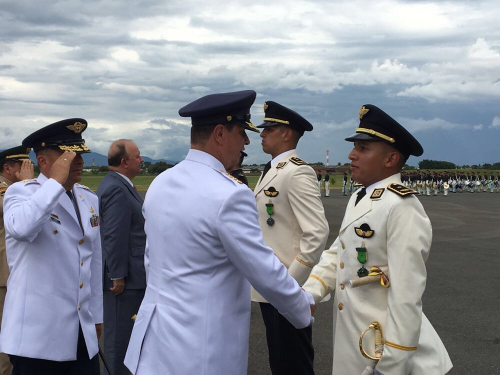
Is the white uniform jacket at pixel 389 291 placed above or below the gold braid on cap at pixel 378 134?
below

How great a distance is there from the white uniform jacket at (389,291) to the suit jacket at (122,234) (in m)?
1.97

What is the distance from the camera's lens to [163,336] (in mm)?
2355

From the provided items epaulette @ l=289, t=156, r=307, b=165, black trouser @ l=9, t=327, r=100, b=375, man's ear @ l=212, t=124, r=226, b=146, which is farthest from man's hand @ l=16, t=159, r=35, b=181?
man's ear @ l=212, t=124, r=226, b=146

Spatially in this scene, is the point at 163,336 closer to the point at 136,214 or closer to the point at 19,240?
the point at 19,240

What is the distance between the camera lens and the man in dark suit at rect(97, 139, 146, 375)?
452cm

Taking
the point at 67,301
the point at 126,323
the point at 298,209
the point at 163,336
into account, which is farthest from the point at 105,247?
the point at 163,336

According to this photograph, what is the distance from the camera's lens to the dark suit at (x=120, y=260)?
4.52m

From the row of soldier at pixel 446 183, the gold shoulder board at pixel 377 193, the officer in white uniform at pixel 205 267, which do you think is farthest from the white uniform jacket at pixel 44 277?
the row of soldier at pixel 446 183

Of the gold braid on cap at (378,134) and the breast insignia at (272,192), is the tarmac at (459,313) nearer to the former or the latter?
the breast insignia at (272,192)

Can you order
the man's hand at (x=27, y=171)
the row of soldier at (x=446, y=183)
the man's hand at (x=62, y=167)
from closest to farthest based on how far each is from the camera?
the man's hand at (x=62, y=167) < the man's hand at (x=27, y=171) < the row of soldier at (x=446, y=183)

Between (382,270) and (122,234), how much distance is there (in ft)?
8.35

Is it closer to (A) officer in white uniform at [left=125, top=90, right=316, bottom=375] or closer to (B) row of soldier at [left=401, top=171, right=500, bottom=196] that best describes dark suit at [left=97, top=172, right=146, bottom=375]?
(A) officer in white uniform at [left=125, top=90, right=316, bottom=375]

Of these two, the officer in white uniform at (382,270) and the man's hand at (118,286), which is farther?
the man's hand at (118,286)

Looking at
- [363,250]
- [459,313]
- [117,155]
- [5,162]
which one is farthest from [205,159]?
[459,313]
